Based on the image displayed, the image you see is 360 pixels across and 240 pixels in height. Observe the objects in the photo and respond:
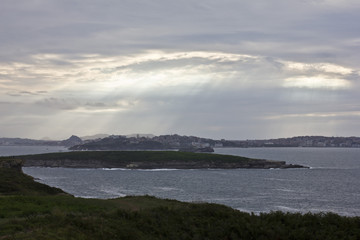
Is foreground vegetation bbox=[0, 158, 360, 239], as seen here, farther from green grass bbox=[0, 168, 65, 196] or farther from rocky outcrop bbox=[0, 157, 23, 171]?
rocky outcrop bbox=[0, 157, 23, 171]

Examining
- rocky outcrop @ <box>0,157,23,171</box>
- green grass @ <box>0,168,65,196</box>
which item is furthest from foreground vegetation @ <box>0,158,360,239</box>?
rocky outcrop @ <box>0,157,23,171</box>

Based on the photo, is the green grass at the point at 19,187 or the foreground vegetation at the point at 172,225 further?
the green grass at the point at 19,187

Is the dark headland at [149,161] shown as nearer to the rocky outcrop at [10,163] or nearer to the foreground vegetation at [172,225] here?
the rocky outcrop at [10,163]

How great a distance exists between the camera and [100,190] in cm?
8875

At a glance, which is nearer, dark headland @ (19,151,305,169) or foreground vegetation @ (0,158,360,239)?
foreground vegetation @ (0,158,360,239)

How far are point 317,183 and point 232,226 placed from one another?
3432 inches

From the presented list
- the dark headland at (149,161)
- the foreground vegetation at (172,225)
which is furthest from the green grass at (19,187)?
the dark headland at (149,161)

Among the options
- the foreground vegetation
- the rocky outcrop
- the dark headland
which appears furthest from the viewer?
the dark headland

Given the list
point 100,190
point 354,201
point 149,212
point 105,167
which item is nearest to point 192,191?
point 100,190

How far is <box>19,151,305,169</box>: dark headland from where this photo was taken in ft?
567

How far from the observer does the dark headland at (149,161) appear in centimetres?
17275

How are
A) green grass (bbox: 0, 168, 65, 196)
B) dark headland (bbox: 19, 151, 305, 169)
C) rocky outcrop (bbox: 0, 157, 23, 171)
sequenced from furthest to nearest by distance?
dark headland (bbox: 19, 151, 305, 169)
rocky outcrop (bbox: 0, 157, 23, 171)
green grass (bbox: 0, 168, 65, 196)

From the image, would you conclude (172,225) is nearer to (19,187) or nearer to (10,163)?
(19,187)

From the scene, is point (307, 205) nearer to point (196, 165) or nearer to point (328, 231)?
point (328, 231)
